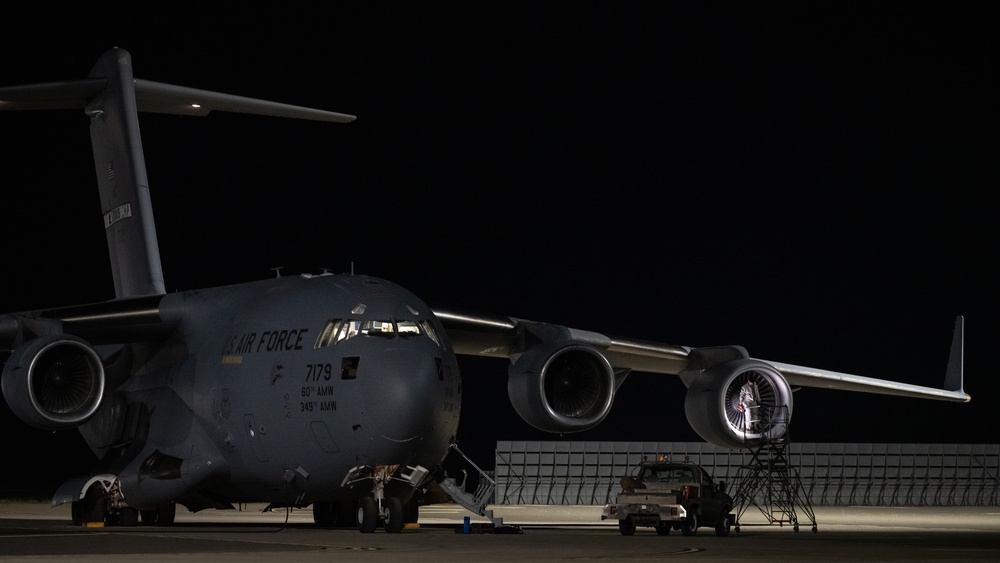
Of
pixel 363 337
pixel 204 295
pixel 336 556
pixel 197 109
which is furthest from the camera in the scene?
pixel 197 109

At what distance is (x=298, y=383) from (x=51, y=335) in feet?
12.7

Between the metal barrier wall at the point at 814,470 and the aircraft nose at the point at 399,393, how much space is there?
20.9 m

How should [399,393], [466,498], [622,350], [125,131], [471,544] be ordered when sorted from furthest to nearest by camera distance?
[125,131], [622,350], [466,498], [399,393], [471,544]

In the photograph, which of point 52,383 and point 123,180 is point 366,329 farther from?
point 123,180

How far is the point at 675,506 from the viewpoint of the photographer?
20422 mm

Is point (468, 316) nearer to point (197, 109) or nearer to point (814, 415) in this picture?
point (197, 109)

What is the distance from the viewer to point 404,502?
1992 centimetres

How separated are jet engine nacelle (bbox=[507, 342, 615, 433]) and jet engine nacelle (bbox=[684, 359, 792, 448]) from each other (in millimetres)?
2050

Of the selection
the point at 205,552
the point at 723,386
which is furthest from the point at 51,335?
the point at 723,386

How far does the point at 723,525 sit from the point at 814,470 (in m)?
20.9

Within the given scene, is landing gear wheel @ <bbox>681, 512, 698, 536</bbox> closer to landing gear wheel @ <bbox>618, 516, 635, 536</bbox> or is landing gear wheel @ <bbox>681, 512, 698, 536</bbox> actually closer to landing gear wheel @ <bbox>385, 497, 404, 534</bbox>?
landing gear wheel @ <bbox>618, 516, 635, 536</bbox>

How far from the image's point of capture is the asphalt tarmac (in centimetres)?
1477

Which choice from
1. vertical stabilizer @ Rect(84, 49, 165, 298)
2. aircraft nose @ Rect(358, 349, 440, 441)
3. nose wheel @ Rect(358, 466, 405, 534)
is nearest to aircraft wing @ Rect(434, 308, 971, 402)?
aircraft nose @ Rect(358, 349, 440, 441)

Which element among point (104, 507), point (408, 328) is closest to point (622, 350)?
point (408, 328)
